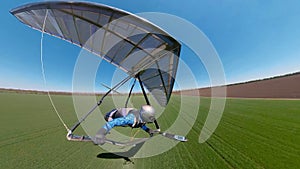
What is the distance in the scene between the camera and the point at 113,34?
13.5 ft

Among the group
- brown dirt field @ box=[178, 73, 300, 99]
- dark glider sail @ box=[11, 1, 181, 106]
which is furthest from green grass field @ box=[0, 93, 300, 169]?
brown dirt field @ box=[178, 73, 300, 99]

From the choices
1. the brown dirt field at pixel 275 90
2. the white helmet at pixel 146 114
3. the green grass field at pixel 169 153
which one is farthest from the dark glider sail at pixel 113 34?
the brown dirt field at pixel 275 90

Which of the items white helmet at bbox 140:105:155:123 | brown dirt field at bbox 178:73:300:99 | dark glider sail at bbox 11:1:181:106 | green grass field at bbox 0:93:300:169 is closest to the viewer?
dark glider sail at bbox 11:1:181:106

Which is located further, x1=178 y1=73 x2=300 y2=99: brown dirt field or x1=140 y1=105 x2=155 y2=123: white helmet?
x1=178 y1=73 x2=300 y2=99: brown dirt field

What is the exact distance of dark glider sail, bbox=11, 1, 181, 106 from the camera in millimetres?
2975

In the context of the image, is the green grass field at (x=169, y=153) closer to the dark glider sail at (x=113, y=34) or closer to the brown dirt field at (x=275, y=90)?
the dark glider sail at (x=113, y=34)

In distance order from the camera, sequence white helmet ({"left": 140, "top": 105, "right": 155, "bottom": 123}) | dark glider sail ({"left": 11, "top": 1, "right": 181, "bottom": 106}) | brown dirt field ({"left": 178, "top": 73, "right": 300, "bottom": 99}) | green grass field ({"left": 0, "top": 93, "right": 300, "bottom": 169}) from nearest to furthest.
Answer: dark glider sail ({"left": 11, "top": 1, "right": 181, "bottom": 106}) < white helmet ({"left": 140, "top": 105, "right": 155, "bottom": 123}) < green grass field ({"left": 0, "top": 93, "right": 300, "bottom": 169}) < brown dirt field ({"left": 178, "top": 73, "right": 300, "bottom": 99})

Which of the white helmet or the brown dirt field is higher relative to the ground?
the brown dirt field

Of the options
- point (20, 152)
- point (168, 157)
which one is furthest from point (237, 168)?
point (20, 152)

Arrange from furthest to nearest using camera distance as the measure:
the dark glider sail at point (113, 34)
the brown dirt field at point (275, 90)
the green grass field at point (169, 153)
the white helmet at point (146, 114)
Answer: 1. the brown dirt field at point (275, 90)
2. the green grass field at point (169, 153)
3. the white helmet at point (146, 114)
4. the dark glider sail at point (113, 34)

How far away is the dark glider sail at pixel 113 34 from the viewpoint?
2.97 meters

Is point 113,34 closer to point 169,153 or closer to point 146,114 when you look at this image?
point 146,114

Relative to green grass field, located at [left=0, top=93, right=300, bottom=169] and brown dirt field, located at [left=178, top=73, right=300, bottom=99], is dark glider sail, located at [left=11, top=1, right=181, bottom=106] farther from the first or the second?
brown dirt field, located at [left=178, top=73, right=300, bottom=99]

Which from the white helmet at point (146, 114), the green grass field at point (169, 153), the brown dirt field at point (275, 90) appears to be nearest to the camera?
the white helmet at point (146, 114)
